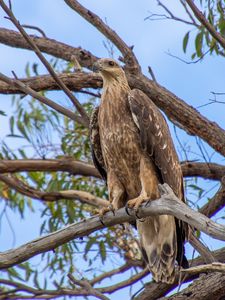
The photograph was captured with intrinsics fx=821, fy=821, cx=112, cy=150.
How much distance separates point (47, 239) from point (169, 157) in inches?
57.0

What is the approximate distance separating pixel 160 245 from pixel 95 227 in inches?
38.2

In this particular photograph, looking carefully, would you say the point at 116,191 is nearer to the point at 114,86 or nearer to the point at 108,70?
the point at 114,86

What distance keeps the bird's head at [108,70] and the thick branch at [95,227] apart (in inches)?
55.2

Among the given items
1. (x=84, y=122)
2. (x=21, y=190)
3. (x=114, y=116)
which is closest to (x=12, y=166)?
(x=21, y=190)

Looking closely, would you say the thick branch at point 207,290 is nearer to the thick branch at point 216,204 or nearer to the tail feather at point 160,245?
the tail feather at point 160,245

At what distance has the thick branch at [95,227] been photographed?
460 cm

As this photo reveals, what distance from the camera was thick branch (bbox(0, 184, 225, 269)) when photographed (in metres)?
4.60

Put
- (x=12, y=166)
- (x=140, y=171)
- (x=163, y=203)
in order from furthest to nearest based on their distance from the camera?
(x=12, y=166), (x=140, y=171), (x=163, y=203)

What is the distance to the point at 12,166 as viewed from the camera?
816 centimetres

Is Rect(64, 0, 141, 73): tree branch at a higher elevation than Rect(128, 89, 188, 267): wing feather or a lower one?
higher

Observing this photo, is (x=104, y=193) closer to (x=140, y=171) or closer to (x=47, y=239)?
(x=140, y=171)

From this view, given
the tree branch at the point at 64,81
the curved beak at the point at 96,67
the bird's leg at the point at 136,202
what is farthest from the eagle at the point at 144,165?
the tree branch at the point at 64,81

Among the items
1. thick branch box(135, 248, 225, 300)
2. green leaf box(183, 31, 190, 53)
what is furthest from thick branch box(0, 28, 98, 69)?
thick branch box(135, 248, 225, 300)

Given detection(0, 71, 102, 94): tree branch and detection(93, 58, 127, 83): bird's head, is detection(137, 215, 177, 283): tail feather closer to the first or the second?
detection(93, 58, 127, 83): bird's head
